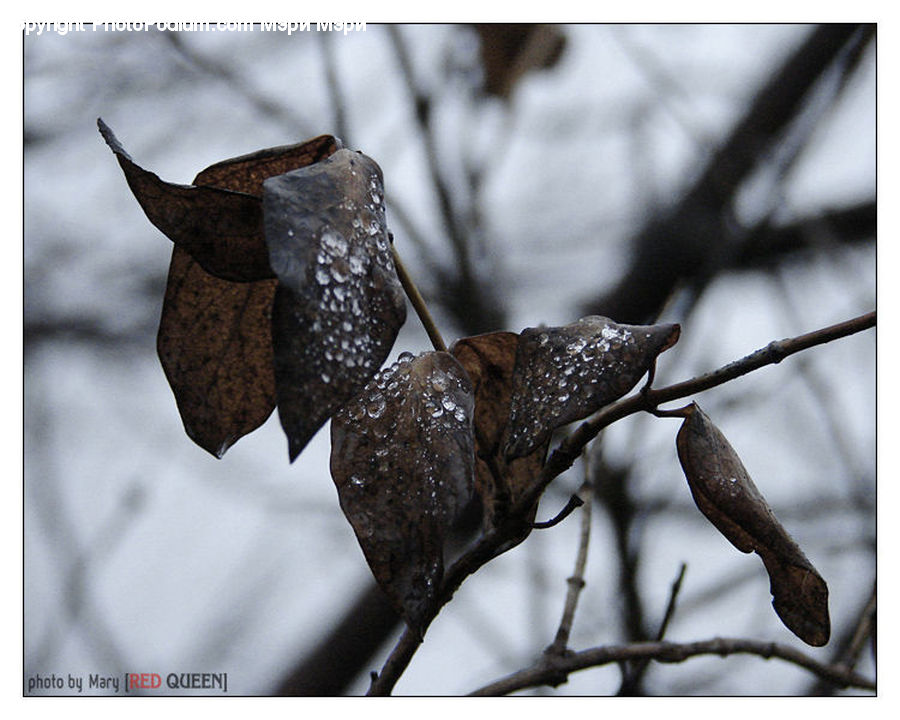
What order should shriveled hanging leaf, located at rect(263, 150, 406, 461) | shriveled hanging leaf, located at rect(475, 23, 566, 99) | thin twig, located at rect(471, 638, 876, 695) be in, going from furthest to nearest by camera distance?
1. shriveled hanging leaf, located at rect(475, 23, 566, 99)
2. thin twig, located at rect(471, 638, 876, 695)
3. shriveled hanging leaf, located at rect(263, 150, 406, 461)

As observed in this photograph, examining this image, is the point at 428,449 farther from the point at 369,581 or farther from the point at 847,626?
the point at 847,626

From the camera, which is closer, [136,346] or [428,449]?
[428,449]

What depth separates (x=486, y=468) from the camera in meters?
0.38

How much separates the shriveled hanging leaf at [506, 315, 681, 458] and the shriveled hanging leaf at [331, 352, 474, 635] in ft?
0.06

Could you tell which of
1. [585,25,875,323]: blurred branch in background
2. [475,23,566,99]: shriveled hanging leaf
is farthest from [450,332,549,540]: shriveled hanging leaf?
[475,23,566,99]: shriveled hanging leaf

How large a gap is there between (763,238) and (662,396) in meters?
0.94

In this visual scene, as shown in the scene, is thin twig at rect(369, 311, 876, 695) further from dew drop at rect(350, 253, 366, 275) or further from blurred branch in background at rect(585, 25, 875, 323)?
blurred branch in background at rect(585, 25, 875, 323)

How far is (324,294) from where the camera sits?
0.84 feet

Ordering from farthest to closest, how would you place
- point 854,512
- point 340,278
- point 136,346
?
point 136,346 < point 854,512 < point 340,278

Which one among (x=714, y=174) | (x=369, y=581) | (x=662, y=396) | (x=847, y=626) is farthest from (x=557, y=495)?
(x=662, y=396)

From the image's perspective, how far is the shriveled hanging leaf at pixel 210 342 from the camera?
1.15 ft

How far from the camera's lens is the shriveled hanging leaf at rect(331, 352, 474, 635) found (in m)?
0.29

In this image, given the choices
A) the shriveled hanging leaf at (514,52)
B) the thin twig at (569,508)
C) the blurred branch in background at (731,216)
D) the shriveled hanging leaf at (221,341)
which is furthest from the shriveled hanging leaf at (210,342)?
the shriveled hanging leaf at (514,52)

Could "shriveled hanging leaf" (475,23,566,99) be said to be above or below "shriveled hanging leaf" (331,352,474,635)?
above
